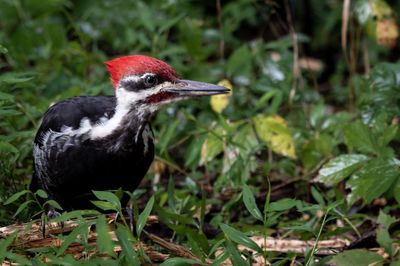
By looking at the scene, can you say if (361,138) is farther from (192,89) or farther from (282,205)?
(282,205)

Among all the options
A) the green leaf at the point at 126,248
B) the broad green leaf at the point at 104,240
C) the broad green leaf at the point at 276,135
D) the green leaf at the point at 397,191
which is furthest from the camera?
the broad green leaf at the point at 276,135

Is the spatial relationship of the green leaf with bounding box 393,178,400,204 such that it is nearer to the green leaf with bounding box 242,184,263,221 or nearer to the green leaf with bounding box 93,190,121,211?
the green leaf with bounding box 242,184,263,221

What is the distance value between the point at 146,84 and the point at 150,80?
0.03 m

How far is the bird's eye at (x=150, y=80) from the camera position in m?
3.82

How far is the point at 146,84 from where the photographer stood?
3.83 meters

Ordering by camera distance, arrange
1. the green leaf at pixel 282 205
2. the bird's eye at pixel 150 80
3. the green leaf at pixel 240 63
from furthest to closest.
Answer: the green leaf at pixel 240 63, the bird's eye at pixel 150 80, the green leaf at pixel 282 205

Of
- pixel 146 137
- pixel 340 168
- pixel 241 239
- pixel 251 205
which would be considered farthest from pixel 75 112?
pixel 340 168

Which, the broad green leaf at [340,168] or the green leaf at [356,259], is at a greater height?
the broad green leaf at [340,168]

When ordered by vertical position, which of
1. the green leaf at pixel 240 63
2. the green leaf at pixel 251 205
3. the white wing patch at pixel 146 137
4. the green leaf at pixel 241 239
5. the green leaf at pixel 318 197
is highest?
the white wing patch at pixel 146 137

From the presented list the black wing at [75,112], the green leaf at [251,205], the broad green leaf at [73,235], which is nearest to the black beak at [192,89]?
the black wing at [75,112]

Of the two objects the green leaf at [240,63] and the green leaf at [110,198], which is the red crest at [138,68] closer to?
the green leaf at [110,198]

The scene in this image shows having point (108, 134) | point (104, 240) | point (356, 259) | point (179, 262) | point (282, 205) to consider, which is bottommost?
point (356, 259)

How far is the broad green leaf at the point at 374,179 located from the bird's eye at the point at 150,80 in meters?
1.03

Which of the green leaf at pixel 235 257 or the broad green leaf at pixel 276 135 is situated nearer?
the green leaf at pixel 235 257
